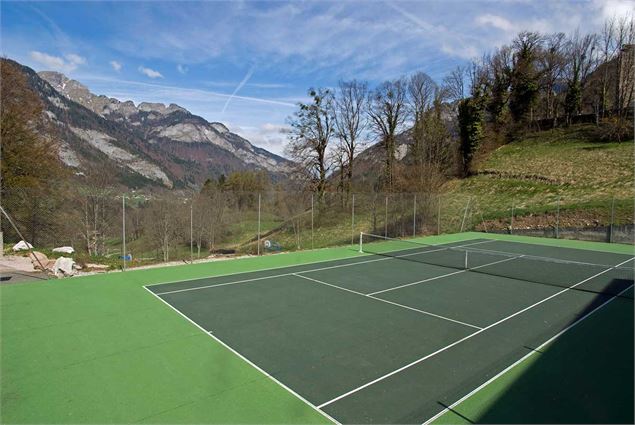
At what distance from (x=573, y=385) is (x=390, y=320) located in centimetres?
344

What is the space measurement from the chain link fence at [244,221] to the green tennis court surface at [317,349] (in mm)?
4645

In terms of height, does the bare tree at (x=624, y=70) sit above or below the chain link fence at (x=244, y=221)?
above

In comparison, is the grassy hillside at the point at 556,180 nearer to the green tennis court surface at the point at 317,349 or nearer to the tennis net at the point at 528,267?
the tennis net at the point at 528,267

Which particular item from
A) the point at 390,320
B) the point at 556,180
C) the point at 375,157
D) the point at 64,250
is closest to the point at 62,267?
the point at 64,250

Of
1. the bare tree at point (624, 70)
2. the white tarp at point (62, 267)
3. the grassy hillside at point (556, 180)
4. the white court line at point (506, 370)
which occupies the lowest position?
the white court line at point (506, 370)

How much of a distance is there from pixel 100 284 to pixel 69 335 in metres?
4.29

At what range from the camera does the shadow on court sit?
4.59 metres

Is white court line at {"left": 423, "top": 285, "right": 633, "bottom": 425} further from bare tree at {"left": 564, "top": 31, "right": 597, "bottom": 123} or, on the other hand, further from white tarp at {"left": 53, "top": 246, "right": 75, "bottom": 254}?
bare tree at {"left": 564, "top": 31, "right": 597, "bottom": 123}

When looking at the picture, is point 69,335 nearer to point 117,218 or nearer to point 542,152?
point 117,218

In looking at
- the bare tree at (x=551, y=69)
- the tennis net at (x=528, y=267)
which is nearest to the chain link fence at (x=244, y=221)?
the tennis net at (x=528, y=267)

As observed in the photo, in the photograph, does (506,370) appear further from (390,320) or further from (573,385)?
(390,320)

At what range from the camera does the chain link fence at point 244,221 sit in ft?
49.1

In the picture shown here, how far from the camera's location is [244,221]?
739 inches

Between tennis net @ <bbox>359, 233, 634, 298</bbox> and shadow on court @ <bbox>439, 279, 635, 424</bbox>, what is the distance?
4445mm
